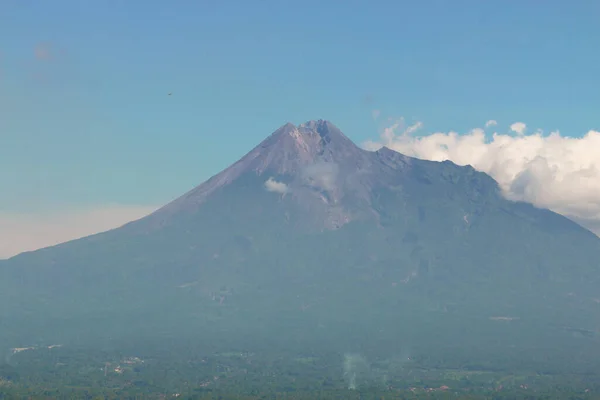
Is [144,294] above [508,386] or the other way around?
above

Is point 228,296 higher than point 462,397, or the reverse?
point 228,296

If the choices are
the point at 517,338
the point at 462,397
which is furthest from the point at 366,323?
the point at 462,397

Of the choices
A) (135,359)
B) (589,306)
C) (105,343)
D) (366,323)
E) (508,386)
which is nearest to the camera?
(508,386)

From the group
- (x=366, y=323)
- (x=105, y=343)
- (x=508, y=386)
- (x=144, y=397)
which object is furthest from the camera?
(x=366, y=323)

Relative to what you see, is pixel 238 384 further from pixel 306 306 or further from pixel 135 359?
pixel 306 306

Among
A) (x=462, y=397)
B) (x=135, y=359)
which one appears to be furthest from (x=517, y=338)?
(x=135, y=359)

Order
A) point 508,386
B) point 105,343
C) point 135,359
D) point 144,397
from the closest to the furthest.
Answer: point 144,397, point 508,386, point 135,359, point 105,343

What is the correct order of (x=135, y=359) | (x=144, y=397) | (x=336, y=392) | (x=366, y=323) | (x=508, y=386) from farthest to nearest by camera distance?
(x=366, y=323), (x=135, y=359), (x=508, y=386), (x=336, y=392), (x=144, y=397)

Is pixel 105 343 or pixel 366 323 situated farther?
pixel 366 323

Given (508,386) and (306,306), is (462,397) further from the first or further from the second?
(306,306)
